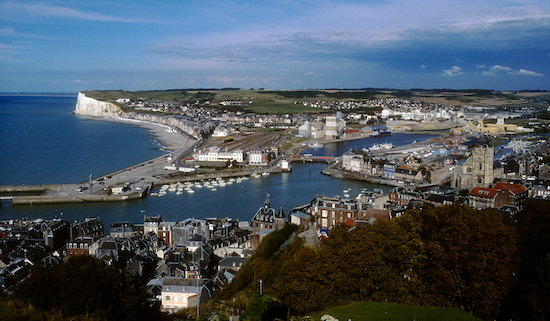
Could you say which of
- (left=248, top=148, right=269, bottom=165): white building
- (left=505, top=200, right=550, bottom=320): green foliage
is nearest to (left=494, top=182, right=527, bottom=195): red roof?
(left=505, top=200, right=550, bottom=320): green foliage

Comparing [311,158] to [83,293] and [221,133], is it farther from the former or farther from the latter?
[83,293]

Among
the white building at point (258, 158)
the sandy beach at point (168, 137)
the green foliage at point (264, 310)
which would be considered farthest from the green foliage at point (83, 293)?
the sandy beach at point (168, 137)

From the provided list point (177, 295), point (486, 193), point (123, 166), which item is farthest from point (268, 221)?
point (123, 166)

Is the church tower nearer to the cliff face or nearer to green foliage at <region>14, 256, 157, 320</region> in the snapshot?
green foliage at <region>14, 256, 157, 320</region>

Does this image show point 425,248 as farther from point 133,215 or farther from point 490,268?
point 133,215

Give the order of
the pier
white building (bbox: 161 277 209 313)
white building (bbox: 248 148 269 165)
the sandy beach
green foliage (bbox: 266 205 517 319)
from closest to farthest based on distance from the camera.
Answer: green foliage (bbox: 266 205 517 319)
white building (bbox: 161 277 209 313)
white building (bbox: 248 148 269 165)
the pier
the sandy beach

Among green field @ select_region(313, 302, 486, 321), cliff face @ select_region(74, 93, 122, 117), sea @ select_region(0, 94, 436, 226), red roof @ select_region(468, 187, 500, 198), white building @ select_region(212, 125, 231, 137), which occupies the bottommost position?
sea @ select_region(0, 94, 436, 226)
